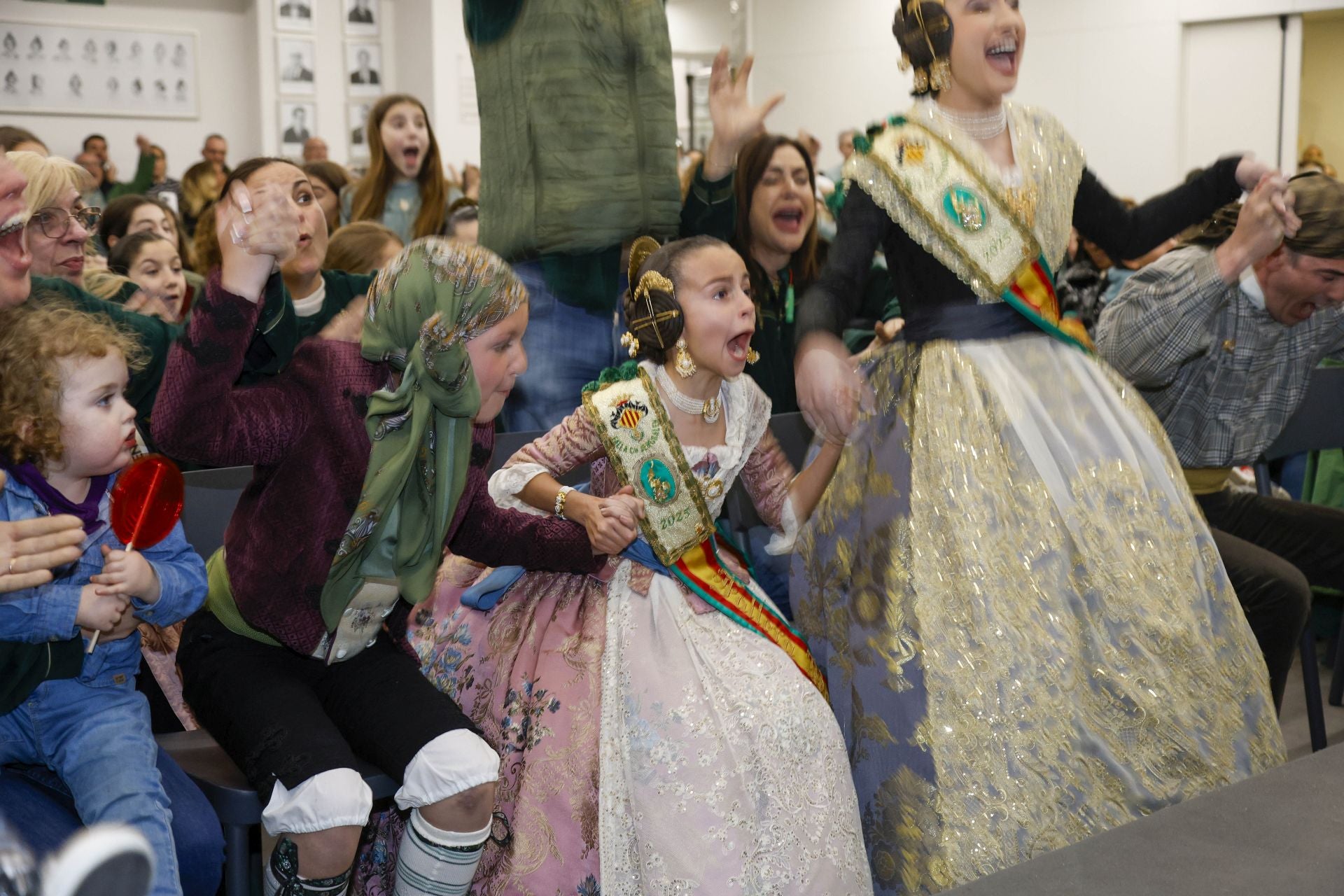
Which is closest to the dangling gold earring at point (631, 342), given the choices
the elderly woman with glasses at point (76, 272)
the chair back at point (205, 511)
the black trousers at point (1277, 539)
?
the elderly woman with glasses at point (76, 272)

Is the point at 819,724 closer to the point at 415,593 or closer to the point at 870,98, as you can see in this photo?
the point at 415,593

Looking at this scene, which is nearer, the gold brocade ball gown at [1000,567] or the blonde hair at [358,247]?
the gold brocade ball gown at [1000,567]

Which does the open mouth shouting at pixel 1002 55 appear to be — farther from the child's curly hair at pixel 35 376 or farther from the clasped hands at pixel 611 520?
the child's curly hair at pixel 35 376

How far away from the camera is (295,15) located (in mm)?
11828

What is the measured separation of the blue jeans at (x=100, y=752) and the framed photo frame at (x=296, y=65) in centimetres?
1090

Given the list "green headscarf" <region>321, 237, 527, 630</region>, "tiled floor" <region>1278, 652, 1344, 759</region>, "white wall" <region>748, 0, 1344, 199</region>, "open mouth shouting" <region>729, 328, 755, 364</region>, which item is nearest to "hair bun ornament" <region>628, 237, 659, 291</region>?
"open mouth shouting" <region>729, 328, 755, 364</region>

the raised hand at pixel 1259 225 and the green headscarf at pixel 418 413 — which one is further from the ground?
the raised hand at pixel 1259 225

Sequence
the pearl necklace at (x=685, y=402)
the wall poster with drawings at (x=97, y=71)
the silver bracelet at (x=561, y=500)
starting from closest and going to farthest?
the silver bracelet at (x=561, y=500)
the pearl necklace at (x=685, y=402)
the wall poster with drawings at (x=97, y=71)

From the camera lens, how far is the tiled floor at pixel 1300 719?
343 centimetres

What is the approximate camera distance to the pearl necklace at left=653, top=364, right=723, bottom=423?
93.4 inches

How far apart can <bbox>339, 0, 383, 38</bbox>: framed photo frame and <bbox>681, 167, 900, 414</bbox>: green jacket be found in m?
9.54

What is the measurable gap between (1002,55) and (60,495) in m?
1.62

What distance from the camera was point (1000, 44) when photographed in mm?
2227

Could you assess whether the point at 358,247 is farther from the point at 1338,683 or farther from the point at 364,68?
the point at 364,68
